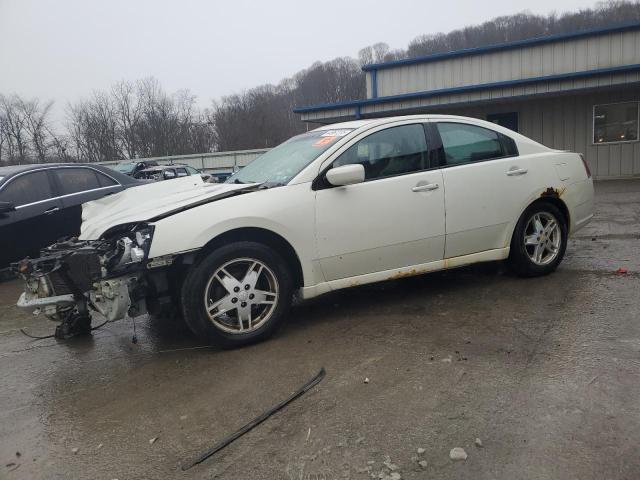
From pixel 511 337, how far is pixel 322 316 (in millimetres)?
1566

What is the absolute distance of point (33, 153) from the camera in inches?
2345

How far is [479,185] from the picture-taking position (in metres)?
4.62

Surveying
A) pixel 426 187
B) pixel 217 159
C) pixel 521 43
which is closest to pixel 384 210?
pixel 426 187

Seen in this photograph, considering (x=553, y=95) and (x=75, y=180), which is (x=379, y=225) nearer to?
(x=75, y=180)

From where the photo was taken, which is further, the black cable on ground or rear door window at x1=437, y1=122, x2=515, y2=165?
rear door window at x1=437, y1=122, x2=515, y2=165

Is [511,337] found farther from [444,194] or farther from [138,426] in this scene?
[138,426]

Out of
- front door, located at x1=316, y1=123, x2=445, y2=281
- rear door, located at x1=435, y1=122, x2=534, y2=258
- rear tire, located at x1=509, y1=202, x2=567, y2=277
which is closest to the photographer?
front door, located at x1=316, y1=123, x2=445, y2=281

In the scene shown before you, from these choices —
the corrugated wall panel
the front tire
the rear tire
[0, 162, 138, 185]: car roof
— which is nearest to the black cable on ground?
the front tire

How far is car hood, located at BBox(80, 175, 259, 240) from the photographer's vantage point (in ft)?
12.6

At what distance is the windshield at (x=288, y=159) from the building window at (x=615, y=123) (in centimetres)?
1330

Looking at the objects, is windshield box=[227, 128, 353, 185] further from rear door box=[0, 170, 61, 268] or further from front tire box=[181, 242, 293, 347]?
rear door box=[0, 170, 61, 268]

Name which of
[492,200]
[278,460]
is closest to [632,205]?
[492,200]

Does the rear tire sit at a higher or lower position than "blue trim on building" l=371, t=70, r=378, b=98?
lower

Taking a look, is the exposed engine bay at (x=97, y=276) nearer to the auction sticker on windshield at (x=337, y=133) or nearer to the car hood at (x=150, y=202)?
the car hood at (x=150, y=202)
